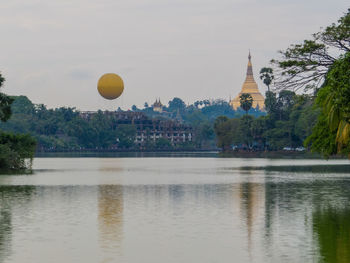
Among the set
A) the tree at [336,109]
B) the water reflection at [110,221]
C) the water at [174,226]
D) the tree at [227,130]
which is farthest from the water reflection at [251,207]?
the tree at [227,130]

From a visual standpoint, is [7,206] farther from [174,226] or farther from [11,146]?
[11,146]

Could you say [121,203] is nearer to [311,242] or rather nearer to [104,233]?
[104,233]

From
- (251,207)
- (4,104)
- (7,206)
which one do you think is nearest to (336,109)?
(251,207)

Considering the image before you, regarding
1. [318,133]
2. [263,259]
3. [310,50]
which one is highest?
[310,50]

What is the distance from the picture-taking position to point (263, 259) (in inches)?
687

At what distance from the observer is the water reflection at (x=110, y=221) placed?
19.4 metres

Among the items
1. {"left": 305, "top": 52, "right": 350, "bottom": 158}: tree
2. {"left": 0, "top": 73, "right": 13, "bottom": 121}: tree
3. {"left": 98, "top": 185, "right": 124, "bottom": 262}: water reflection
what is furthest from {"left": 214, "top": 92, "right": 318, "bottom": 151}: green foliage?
{"left": 98, "top": 185, "right": 124, "bottom": 262}: water reflection

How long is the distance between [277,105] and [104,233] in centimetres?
14618

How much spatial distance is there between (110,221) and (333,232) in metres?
8.37

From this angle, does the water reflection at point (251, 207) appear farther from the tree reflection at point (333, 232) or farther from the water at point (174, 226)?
the tree reflection at point (333, 232)

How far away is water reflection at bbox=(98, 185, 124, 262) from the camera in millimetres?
19422

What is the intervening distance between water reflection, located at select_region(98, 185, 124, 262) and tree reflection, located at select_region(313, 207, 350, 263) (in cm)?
573

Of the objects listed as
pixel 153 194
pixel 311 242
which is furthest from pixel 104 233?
pixel 153 194

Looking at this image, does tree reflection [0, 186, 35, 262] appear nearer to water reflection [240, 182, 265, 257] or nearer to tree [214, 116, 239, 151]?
water reflection [240, 182, 265, 257]
